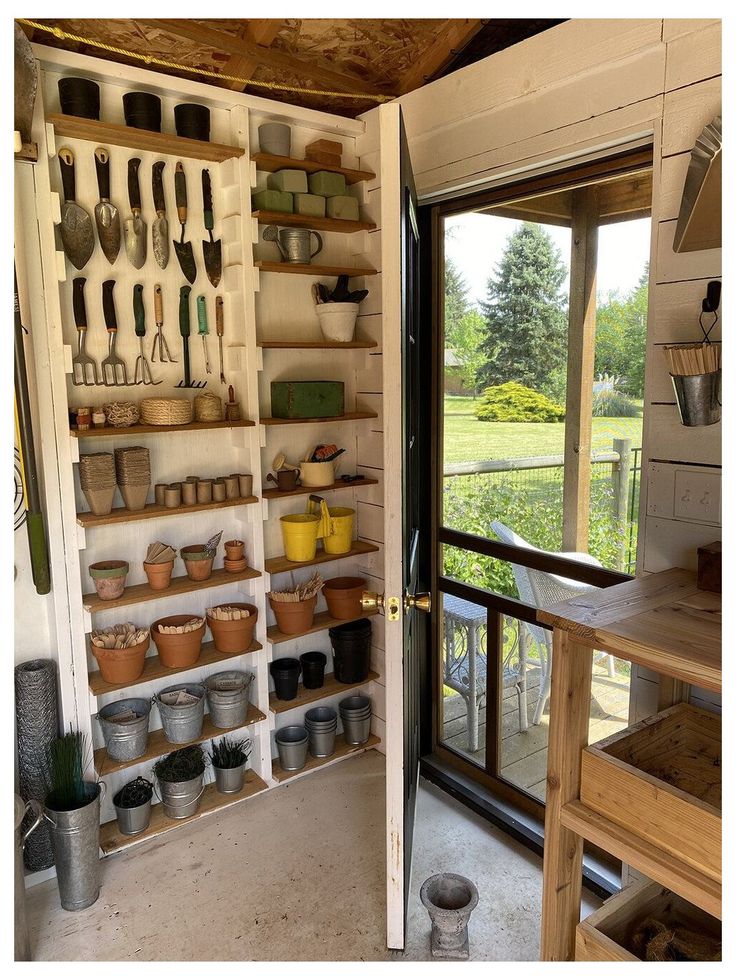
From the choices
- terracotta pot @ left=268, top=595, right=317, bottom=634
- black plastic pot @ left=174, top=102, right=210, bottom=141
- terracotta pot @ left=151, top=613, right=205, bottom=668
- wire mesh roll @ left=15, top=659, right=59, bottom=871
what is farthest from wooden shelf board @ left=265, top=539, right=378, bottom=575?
black plastic pot @ left=174, top=102, right=210, bottom=141

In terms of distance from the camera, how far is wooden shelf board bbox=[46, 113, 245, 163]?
6.77ft

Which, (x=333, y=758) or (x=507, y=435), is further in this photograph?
(x=333, y=758)

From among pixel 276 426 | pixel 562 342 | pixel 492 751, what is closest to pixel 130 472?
pixel 276 426

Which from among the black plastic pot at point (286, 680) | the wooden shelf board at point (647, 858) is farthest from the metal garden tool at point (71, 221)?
the wooden shelf board at point (647, 858)

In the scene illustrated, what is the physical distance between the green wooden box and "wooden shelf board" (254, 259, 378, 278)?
40 centimetres

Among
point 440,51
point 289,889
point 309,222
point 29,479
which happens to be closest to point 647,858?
point 289,889

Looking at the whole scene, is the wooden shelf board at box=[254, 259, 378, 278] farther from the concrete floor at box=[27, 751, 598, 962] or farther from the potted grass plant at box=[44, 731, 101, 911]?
the concrete floor at box=[27, 751, 598, 962]

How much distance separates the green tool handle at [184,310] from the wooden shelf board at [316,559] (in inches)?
35.8

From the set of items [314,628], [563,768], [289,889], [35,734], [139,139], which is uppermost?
[139,139]

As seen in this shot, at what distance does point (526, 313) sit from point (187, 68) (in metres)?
1.37

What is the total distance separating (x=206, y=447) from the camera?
8.47 feet

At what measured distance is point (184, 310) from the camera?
245cm

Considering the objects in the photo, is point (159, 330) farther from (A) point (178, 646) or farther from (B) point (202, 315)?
(A) point (178, 646)

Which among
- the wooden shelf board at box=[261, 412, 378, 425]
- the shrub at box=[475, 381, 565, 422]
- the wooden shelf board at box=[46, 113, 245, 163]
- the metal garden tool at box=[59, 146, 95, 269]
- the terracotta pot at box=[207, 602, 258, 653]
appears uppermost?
the wooden shelf board at box=[46, 113, 245, 163]
